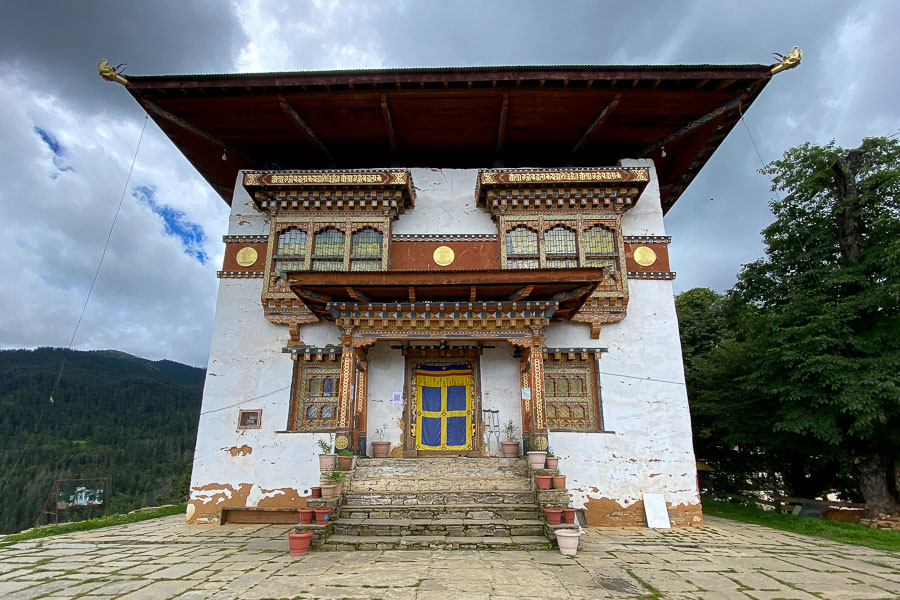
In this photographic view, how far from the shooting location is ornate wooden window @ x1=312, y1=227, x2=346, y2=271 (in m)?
12.2

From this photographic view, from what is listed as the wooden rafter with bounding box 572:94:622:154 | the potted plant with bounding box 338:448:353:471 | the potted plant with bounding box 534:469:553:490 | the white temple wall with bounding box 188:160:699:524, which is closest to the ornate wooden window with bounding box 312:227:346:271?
the white temple wall with bounding box 188:160:699:524

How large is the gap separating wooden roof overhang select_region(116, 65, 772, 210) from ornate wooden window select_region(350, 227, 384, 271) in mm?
3077

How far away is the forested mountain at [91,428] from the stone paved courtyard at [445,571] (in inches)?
1323

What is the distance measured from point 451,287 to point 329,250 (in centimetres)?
411

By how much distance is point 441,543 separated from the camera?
736cm

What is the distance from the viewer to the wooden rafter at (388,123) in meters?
12.2

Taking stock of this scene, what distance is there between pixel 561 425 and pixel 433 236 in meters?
5.75

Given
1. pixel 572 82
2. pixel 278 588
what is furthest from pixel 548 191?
pixel 278 588

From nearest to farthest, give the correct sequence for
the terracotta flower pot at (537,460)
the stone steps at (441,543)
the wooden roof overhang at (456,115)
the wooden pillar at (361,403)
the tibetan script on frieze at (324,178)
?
the stone steps at (441,543) → the terracotta flower pot at (537,460) → the wooden pillar at (361,403) → the wooden roof overhang at (456,115) → the tibetan script on frieze at (324,178)

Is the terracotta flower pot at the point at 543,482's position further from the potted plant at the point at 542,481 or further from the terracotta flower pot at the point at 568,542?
the terracotta flower pot at the point at 568,542

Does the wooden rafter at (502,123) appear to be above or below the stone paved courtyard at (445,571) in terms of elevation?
above

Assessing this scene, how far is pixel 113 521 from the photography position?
36.6ft

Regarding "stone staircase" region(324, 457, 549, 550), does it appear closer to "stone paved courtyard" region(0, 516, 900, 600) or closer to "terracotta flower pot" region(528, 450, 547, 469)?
"terracotta flower pot" region(528, 450, 547, 469)

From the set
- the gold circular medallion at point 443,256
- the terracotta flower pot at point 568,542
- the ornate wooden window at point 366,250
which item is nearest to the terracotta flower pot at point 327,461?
the terracotta flower pot at point 568,542
